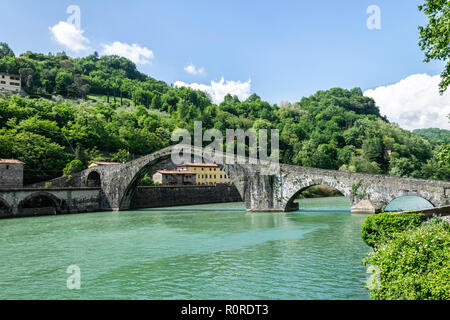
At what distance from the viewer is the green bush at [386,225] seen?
10.5 m

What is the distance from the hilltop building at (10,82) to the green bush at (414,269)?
303ft

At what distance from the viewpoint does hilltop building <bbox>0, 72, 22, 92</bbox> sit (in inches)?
3251

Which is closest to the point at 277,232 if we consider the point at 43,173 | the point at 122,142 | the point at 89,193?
the point at 89,193

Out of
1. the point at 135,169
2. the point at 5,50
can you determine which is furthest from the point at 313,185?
the point at 5,50

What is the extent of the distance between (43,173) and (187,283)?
41022mm

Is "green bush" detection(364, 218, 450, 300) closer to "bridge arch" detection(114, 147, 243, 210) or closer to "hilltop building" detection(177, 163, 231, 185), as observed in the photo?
"bridge arch" detection(114, 147, 243, 210)

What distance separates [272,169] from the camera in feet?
104

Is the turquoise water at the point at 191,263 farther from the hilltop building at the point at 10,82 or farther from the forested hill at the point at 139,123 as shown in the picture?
the hilltop building at the point at 10,82

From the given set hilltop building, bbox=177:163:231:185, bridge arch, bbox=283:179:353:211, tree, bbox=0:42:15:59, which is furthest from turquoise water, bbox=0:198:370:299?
tree, bbox=0:42:15:59

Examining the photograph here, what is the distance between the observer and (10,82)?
83.8 meters

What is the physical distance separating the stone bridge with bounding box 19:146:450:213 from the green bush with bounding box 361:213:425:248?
14881 millimetres

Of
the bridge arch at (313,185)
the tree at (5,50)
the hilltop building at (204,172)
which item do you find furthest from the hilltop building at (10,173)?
the tree at (5,50)

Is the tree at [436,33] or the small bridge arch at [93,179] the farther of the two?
the small bridge arch at [93,179]

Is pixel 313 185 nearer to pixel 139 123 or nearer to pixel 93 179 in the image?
pixel 93 179
